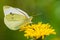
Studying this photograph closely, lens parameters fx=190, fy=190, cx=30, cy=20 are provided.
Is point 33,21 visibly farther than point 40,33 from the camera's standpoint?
Yes

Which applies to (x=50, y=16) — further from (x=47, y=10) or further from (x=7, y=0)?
(x=7, y=0)

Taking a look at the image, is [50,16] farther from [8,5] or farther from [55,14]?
[8,5]

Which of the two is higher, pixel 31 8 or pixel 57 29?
pixel 31 8

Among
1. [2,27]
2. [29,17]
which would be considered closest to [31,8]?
[29,17]

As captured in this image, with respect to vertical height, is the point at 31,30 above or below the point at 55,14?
below

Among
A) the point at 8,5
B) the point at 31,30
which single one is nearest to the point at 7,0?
the point at 8,5

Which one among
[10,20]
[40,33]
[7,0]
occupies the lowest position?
[40,33]
